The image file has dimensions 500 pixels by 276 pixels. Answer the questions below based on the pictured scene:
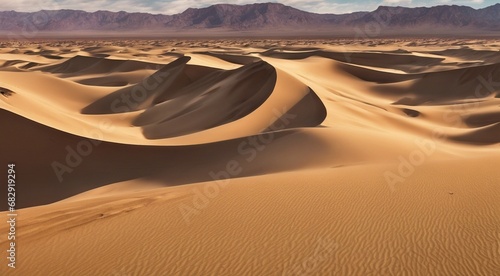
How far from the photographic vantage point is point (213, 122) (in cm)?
1781

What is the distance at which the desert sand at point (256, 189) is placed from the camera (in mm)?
5191

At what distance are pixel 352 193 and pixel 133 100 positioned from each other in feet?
69.9

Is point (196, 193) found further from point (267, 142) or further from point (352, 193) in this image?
point (267, 142)

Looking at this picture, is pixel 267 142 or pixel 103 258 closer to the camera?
pixel 103 258

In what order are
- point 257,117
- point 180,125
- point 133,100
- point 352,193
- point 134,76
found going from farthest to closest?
point 134,76 → point 133,100 → point 180,125 → point 257,117 → point 352,193

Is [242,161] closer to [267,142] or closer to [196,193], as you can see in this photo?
[267,142]

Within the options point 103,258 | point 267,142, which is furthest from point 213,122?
point 103,258

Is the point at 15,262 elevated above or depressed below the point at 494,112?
above

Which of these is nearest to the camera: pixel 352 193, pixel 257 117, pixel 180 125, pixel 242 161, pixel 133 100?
pixel 352 193

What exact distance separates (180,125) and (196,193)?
10804 mm

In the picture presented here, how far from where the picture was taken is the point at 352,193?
24.4 ft

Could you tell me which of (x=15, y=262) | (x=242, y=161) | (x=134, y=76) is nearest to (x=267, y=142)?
(x=242, y=161)

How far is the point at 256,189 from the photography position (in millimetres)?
7664

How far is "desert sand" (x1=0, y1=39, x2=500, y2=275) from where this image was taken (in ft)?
17.0
